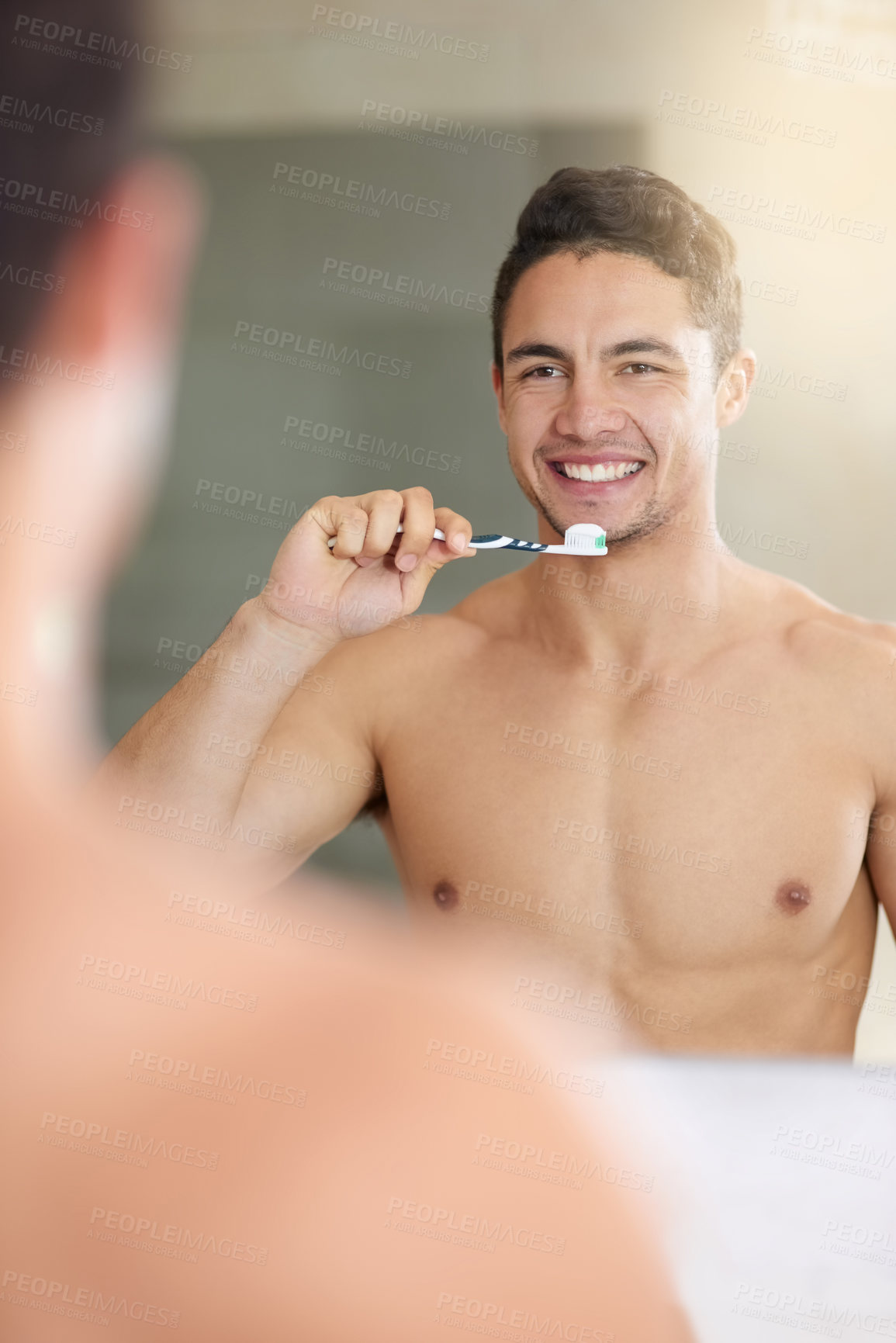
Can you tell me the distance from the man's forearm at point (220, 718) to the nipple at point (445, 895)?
252 millimetres

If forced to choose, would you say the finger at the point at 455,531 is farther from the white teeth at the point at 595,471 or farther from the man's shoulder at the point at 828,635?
the man's shoulder at the point at 828,635

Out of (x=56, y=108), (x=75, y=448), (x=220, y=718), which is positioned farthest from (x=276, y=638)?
(x=56, y=108)

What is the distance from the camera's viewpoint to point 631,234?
0.97 m

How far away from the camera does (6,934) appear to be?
1.32ft

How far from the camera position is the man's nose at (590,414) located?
0.94 meters

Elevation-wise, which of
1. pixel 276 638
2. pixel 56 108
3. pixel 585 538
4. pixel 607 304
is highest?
pixel 56 108

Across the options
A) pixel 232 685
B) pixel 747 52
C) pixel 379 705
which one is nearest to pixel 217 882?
pixel 232 685

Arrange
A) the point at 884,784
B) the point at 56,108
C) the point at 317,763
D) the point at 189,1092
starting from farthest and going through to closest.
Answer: the point at 56,108 < the point at 317,763 < the point at 884,784 < the point at 189,1092

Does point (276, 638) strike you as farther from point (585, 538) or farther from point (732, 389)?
point (732, 389)

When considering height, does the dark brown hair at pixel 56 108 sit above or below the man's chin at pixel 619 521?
above

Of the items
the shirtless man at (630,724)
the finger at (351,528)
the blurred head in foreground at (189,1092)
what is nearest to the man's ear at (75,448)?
the blurred head in foreground at (189,1092)

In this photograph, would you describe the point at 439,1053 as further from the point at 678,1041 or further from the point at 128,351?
the point at 678,1041

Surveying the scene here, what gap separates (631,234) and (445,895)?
634 mm

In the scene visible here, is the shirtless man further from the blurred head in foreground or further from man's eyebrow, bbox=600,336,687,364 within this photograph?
the blurred head in foreground
